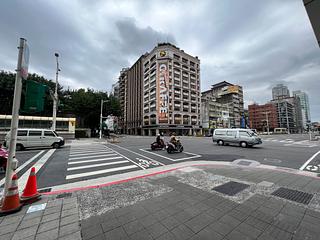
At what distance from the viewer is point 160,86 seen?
60156 millimetres

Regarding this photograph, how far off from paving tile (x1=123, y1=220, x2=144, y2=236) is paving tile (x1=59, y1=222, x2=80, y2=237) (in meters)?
0.88

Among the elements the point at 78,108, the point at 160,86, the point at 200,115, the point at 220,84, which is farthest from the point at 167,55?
the point at 220,84

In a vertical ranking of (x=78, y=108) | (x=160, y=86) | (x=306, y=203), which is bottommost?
(x=306, y=203)

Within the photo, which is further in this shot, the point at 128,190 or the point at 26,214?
the point at 128,190

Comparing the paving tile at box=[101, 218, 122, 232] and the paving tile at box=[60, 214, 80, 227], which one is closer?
the paving tile at box=[101, 218, 122, 232]

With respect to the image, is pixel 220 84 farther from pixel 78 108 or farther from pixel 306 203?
pixel 306 203

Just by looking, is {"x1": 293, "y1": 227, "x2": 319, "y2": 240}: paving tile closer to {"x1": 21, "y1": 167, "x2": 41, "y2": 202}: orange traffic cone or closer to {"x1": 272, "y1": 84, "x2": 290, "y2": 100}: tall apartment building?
{"x1": 21, "y1": 167, "x2": 41, "y2": 202}: orange traffic cone

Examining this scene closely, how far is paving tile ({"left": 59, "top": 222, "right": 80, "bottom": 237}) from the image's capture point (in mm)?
2593

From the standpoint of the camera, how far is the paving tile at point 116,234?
2447 mm

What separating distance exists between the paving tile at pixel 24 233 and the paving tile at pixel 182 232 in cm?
248

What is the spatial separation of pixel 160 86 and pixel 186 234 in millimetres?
59748

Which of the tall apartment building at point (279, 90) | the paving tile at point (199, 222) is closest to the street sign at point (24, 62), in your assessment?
the paving tile at point (199, 222)

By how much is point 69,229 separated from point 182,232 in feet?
6.77

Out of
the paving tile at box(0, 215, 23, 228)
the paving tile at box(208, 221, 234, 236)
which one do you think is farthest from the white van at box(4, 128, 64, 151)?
the paving tile at box(208, 221, 234, 236)
